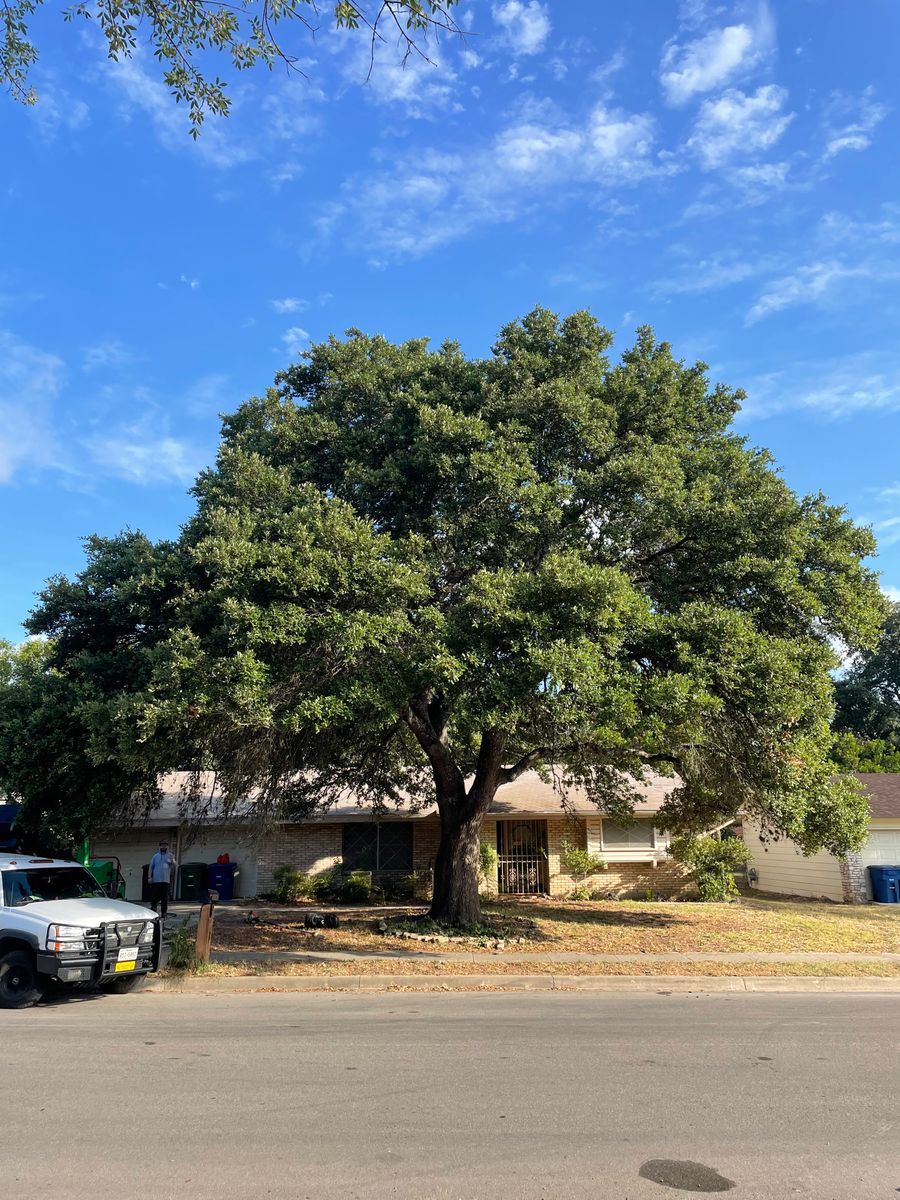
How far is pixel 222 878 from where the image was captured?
21.4 meters

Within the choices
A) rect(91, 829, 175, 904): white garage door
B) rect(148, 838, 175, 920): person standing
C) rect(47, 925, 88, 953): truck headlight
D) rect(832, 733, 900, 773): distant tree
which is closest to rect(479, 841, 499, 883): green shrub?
rect(91, 829, 175, 904): white garage door

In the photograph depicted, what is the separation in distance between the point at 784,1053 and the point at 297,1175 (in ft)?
16.7

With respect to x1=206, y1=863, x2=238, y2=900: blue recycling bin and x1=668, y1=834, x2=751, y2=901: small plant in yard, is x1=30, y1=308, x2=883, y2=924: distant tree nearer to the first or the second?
x1=668, y1=834, x2=751, y2=901: small plant in yard

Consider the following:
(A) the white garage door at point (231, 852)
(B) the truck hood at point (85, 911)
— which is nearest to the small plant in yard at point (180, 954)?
(B) the truck hood at point (85, 911)

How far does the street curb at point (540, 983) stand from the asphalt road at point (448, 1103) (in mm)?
1741

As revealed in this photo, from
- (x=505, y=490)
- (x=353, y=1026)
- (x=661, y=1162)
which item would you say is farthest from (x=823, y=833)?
(x=661, y=1162)

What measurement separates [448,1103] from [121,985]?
262 inches

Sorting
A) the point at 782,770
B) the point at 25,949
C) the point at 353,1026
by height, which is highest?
the point at 782,770

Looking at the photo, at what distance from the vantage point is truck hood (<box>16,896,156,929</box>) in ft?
32.3

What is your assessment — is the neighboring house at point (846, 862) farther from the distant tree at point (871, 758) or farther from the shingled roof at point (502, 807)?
the distant tree at point (871, 758)

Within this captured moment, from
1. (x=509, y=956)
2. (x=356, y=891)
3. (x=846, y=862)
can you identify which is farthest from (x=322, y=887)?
(x=846, y=862)

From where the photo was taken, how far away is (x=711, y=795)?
17.4 meters

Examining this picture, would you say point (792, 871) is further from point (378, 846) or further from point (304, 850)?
point (304, 850)

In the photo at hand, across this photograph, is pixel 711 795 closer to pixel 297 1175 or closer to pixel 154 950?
pixel 154 950
